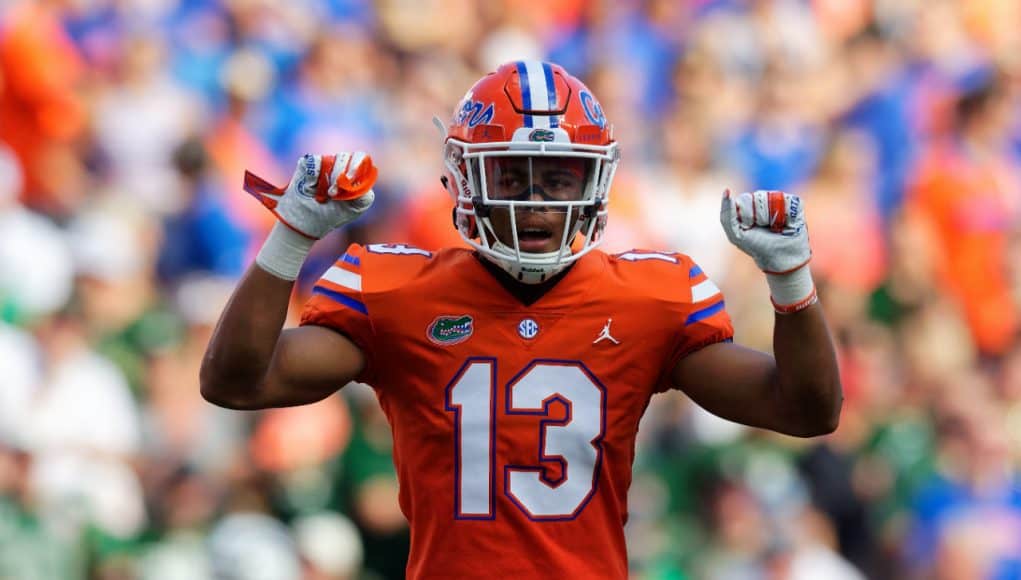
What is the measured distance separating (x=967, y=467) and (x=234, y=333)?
4.09 metres

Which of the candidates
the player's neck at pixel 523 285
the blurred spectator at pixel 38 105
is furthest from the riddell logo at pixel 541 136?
the blurred spectator at pixel 38 105

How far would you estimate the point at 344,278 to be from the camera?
313cm

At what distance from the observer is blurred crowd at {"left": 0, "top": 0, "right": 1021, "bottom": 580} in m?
5.88

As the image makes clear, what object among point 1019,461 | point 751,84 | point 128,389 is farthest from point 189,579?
point 751,84

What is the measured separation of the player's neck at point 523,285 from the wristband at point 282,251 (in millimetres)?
400

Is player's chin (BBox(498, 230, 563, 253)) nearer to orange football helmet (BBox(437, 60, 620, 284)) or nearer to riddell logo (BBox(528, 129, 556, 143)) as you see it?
orange football helmet (BBox(437, 60, 620, 284))

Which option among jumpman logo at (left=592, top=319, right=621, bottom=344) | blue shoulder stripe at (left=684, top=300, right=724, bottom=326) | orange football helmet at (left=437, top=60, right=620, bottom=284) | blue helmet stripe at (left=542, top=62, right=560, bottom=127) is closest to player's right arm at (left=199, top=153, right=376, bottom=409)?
orange football helmet at (left=437, top=60, right=620, bottom=284)

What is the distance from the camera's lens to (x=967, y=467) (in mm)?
6305

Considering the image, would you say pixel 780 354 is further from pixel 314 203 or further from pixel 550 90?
pixel 314 203

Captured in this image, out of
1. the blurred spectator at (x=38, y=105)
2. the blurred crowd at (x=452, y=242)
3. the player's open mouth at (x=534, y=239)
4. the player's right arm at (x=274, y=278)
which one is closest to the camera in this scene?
the player's right arm at (x=274, y=278)

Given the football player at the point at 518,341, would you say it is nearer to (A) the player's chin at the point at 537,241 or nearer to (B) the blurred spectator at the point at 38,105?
(A) the player's chin at the point at 537,241

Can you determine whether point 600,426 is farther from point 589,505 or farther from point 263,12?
point 263,12

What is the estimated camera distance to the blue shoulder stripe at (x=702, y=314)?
3.14m

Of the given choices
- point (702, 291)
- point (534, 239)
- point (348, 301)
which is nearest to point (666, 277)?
point (702, 291)
